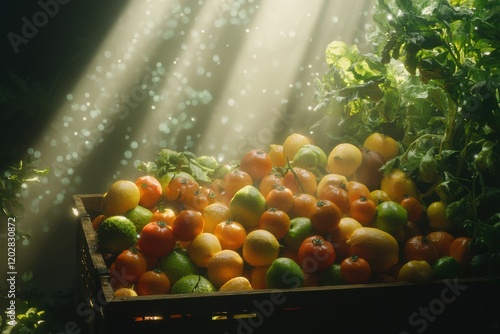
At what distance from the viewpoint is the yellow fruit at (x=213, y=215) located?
6.07 feet

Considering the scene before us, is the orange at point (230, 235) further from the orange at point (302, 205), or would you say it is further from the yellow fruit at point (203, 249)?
the orange at point (302, 205)

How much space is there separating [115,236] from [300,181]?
0.68m

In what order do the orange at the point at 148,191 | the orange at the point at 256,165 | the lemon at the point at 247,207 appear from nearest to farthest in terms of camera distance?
the lemon at the point at 247,207 → the orange at the point at 148,191 → the orange at the point at 256,165

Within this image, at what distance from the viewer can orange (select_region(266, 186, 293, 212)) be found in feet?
6.07

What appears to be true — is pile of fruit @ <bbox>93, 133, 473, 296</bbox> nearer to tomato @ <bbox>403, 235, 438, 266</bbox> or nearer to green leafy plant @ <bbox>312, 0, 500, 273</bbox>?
tomato @ <bbox>403, 235, 438, 266</bbox>

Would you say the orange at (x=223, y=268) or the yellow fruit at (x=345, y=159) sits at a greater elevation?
the yellow fruit at (x=345, y=159)

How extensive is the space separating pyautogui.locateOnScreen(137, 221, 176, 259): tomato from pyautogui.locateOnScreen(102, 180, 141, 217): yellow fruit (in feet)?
0.65

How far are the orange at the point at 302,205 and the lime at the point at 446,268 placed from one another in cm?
43

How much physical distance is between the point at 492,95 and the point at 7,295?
6.47 feet

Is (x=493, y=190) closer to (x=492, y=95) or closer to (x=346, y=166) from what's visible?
(x=492, y=95)

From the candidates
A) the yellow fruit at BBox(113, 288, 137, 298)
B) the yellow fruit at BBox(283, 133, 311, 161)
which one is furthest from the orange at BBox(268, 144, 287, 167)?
the yellow fruit at BBox(113, 288, 137, 298)

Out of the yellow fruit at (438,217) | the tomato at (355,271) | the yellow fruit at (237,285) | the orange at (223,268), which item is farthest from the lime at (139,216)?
the yellow fruit at (438,217)

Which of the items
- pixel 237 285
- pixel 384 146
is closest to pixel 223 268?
pixel 237 285

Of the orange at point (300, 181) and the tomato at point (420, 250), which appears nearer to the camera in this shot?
the tomato at point (420, 250)
